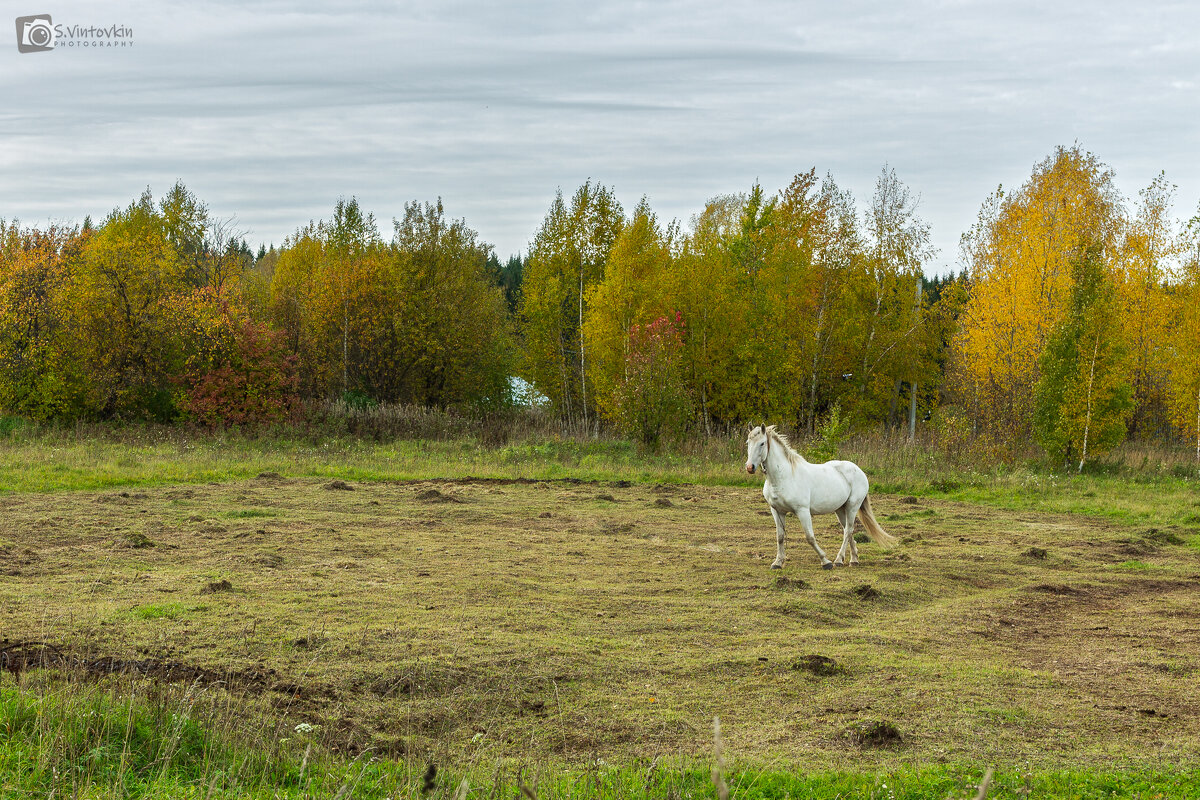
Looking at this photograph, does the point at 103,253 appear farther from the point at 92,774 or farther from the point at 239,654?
the point at 92,774

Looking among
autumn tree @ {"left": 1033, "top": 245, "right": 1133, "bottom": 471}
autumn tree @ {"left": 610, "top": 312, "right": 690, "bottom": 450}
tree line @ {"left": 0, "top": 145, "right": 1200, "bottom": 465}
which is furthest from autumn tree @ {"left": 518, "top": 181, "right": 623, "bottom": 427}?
autumn tree @ {"left": 1033, "top": 245, "right": 1133, "bottom": 471}

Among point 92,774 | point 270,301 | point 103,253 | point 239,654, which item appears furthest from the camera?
point 270,301

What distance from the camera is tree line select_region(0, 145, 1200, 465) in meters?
27.4

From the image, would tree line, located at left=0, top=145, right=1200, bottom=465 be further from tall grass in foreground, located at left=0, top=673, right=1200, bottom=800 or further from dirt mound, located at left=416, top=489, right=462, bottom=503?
tall grass in foreground, located at left=0, top=673, right=1200, bottom=800

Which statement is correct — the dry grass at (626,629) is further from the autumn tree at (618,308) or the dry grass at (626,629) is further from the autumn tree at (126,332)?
the autumn tree at (618,308)

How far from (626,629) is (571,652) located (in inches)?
42.1

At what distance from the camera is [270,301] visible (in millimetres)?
41094

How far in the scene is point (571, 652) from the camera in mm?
7938

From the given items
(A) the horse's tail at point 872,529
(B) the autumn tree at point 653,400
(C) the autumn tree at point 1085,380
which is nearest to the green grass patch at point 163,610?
(A) the horse's tail at point 872,529

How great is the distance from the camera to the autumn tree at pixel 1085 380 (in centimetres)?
2389

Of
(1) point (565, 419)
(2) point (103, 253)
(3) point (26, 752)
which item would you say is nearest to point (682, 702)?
(3) point (26, 752)

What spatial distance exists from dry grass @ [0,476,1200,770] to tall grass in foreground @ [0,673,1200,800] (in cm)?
28

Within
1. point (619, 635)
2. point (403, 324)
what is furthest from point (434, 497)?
point (403, 324)

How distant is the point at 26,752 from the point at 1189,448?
3419 cm
